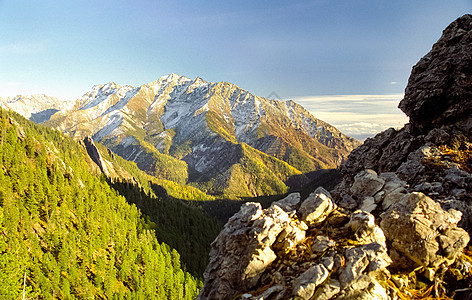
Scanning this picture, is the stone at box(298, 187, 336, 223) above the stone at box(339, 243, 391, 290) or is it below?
above

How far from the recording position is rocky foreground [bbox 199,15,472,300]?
503 inches

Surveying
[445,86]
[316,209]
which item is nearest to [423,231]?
[316,209]

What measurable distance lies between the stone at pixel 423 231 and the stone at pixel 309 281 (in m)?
A: 5.67

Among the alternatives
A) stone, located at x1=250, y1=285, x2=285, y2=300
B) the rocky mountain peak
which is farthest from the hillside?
the rocky mountain peak

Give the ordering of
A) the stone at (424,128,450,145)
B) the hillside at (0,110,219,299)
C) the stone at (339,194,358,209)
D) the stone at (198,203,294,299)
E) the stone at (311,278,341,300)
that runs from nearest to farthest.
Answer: the stone at (311,278,341,300) < the stone at (198,203,294,299) < the stone at (339,194,358,209) < the stone at (424,128,450,145) < the hillside at (0,110,219,299)

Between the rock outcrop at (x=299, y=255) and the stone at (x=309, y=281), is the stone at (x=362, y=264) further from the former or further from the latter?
the stone at (x=309, y=281)

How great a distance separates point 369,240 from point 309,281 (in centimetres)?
518

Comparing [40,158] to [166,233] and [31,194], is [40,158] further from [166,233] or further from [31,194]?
[166,233]

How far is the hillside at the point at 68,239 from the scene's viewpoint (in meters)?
81.9

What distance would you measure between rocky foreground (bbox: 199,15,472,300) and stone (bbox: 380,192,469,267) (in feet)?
0.18

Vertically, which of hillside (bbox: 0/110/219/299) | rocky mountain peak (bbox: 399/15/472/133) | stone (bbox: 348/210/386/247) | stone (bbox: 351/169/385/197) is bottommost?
hillside (bbox: 0/110/219/299)

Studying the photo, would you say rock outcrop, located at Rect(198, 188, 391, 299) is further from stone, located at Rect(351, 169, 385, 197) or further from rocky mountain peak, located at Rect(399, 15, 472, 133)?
rocky mountain peak, located at Rect(399, 15, 472, 133)

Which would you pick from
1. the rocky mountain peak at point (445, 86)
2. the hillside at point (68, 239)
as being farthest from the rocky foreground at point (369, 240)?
the hillside at point (68, 239)

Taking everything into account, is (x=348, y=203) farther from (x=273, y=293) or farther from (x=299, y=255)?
(x=273, y=293)
